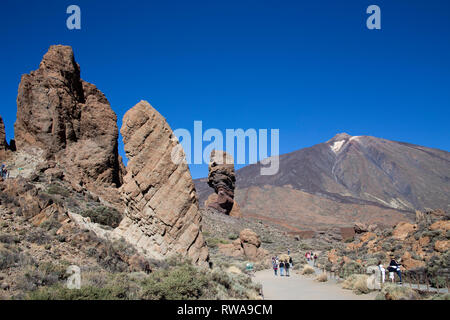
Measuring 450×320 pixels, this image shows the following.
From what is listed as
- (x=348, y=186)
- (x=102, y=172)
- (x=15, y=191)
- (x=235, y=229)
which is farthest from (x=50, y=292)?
(x=348, y=186)

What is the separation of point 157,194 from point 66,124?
69.9ft

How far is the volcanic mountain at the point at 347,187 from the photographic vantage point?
94.3 metres

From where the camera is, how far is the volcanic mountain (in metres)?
94.3

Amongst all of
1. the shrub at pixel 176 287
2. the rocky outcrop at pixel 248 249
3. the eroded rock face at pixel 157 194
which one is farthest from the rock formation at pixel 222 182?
the shrub at pixel 176 287

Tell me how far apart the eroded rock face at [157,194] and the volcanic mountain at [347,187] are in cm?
5888

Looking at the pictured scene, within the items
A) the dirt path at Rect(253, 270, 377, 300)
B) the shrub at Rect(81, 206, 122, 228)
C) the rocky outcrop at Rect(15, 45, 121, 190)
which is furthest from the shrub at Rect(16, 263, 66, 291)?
the rocky outcrop at Rect(15, 45, 121, 190)

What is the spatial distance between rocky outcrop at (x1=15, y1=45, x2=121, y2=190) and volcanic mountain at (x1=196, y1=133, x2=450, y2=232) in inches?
1864

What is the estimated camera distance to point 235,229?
143 ft

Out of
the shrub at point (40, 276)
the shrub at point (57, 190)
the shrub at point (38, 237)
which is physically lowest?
the shrub at point (40, 276)

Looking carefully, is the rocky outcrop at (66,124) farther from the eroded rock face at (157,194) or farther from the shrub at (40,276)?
the shrub at (40,276)

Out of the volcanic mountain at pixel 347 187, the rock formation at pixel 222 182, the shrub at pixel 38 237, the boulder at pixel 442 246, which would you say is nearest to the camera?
the shrub at pixel 38 237

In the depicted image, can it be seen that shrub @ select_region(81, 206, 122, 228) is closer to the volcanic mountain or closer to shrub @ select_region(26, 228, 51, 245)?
shrub @ select_region(26, 228, 51, 245)

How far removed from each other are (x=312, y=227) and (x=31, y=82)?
65553 millimetres
